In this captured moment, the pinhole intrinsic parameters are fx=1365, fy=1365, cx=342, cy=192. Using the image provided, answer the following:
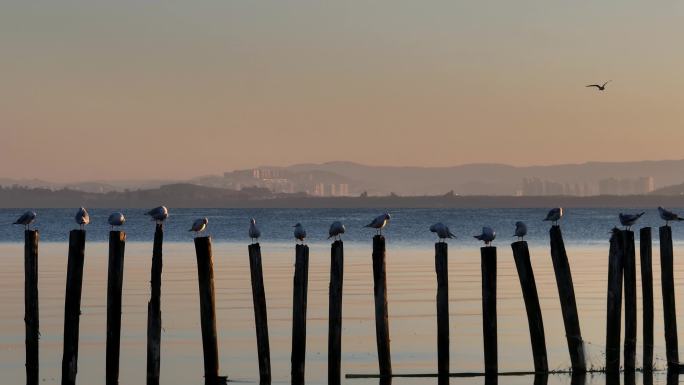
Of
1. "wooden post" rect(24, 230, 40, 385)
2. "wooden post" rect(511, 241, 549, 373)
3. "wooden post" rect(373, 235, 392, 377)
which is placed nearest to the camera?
"wooden post" rect(373, 235, 392, 377)

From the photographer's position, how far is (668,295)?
20.2 m

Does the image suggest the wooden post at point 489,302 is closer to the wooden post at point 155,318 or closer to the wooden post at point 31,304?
the wooden post at point 155,318

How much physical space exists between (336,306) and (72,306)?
11.8ft

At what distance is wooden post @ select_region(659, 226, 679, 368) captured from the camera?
20.0 metres

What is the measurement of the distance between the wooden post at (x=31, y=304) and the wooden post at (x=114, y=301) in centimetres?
131

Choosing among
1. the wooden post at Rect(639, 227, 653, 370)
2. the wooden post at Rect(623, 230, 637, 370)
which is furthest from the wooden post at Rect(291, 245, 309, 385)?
the wooden post at Rect(639, 227, 653, 370)

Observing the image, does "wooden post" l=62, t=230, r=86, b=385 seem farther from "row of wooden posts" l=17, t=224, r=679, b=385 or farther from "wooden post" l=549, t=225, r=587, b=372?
"wooden post" l=549, t=225, r=587, b=372

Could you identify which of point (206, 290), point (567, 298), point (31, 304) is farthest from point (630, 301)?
point (31, 304)

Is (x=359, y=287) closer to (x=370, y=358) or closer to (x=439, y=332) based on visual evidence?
(x=370, y=358)

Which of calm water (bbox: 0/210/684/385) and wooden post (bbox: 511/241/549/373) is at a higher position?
wooden post (bbox: 511/241/549/373)

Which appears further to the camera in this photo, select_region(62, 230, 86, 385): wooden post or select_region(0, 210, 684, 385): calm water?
select_region(0, 210, 684, 385): calm water

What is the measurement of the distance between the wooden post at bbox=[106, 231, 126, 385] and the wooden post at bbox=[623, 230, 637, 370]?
712 centimetres

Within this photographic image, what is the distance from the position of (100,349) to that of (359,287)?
12.6m

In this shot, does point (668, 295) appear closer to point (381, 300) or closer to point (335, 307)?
point (381, 300)
